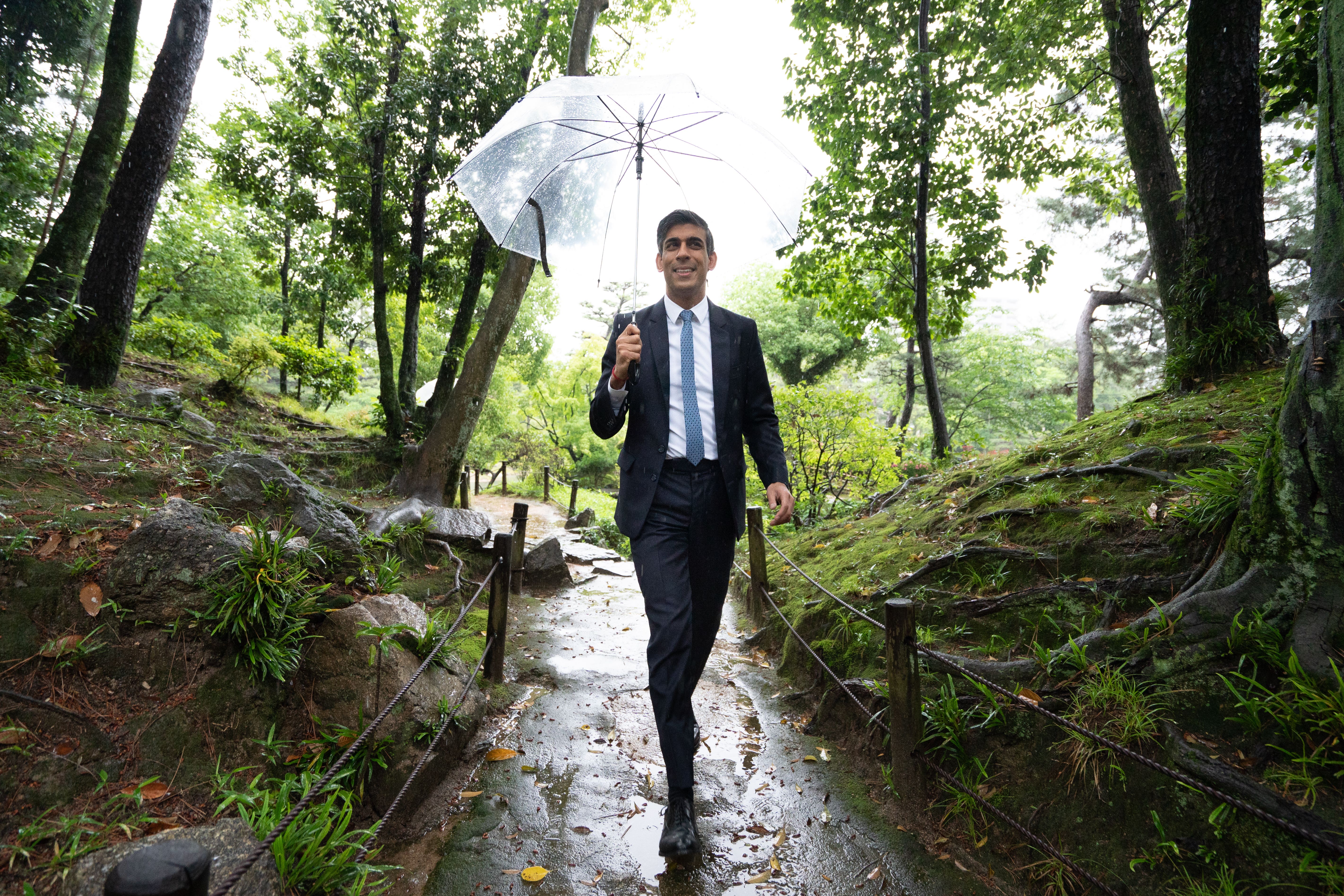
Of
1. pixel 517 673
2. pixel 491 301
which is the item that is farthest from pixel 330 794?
pixel 491 301

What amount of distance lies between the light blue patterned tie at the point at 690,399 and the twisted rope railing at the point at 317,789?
1.40m

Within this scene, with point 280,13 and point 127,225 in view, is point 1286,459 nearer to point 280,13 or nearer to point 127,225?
point 127,225

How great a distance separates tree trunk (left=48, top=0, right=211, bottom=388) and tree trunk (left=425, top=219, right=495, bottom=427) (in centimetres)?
435

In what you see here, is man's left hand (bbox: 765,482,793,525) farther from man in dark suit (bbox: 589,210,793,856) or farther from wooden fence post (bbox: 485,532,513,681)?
wooden fence post (bbox: 485,532,513,681)

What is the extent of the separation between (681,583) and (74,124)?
2000 centimetres

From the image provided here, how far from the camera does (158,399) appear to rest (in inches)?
285

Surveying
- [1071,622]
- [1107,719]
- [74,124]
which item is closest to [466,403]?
[1071,622]

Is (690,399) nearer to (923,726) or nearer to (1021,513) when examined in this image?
(923,726)

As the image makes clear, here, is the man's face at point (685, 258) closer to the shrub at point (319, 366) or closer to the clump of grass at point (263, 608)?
the clump of grass at point (263, 608)

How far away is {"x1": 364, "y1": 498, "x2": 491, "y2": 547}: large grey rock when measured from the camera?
219 inches

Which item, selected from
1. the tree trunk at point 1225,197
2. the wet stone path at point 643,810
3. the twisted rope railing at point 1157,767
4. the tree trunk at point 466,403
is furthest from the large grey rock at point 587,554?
the tree trunk at point 1225,197

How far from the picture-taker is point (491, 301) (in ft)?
25.4

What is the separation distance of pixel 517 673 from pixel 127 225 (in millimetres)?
6378

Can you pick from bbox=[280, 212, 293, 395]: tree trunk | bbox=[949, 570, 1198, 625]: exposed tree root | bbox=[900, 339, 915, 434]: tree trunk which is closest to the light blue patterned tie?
bbox=[949, 570, 1198, 625]: exposed tree root
